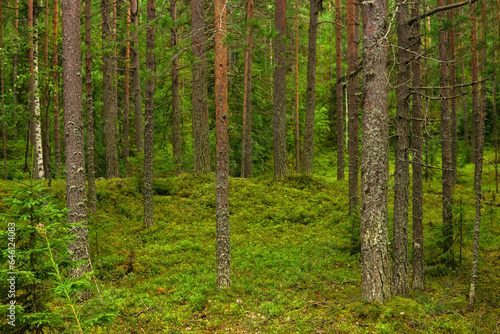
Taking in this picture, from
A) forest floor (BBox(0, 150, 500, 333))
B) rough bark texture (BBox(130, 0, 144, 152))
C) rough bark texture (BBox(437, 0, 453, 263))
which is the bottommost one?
forest floor (BBox(0, 150, 500, 333))

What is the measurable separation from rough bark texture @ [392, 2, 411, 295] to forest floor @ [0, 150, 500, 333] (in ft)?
2.38

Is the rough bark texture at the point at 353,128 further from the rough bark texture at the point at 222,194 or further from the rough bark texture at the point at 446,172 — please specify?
the rough bark texture at the point at 222,194

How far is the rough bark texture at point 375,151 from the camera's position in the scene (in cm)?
607

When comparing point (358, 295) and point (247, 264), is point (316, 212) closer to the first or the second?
point (247, 264)

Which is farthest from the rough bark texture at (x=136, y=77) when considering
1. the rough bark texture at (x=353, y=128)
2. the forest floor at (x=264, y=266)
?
the rough bark texture at (x=353, y=128)

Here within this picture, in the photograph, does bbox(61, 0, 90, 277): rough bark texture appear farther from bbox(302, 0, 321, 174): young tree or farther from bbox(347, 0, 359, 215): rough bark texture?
bbox(302, 0, 321, 174): young tree

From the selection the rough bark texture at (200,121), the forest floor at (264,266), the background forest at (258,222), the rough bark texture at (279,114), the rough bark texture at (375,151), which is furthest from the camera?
the rough bark texture at (279,114)

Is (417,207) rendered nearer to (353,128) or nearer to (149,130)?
(353,128)

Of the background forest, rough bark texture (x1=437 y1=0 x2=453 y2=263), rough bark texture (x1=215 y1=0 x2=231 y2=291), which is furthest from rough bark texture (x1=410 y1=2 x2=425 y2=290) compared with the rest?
rough bark texture (x1=215 y1=0 x2=231 y2=291)

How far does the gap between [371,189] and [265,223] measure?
22.5ft

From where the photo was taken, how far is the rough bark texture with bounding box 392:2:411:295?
737 centimetres

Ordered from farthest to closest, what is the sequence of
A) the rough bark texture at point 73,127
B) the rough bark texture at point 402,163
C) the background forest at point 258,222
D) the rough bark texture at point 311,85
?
the rough bark texture at point 311,85, the rough bark texture at point 402,163, the rough bark texture at point 73,127, the background forest at point 258,222

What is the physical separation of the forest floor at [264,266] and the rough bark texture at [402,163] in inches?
28.6

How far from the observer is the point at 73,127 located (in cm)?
723
